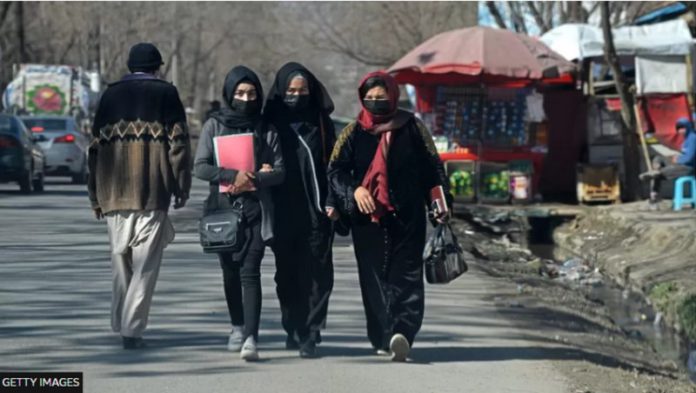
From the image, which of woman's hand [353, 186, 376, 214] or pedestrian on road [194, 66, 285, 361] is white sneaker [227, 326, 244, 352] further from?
woman's hand [353, 186, 376, 214]

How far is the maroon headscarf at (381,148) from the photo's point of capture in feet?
28.1

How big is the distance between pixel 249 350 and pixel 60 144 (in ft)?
73.5

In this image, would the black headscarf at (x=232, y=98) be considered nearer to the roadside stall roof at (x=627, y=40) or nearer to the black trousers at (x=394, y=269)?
the black trousers at (x=394, y=269)

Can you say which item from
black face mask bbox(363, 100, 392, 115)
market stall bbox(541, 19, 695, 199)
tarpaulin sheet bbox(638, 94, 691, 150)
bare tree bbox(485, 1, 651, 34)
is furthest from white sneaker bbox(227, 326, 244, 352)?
bare tree bbox(485, 1, 651, 34)

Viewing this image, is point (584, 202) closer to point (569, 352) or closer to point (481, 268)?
point (481, 268)

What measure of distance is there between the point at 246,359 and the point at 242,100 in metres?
1.61

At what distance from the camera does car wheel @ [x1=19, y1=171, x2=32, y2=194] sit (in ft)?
84.0

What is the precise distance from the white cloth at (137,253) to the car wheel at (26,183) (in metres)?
17.2

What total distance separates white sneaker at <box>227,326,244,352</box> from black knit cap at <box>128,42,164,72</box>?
1.75m

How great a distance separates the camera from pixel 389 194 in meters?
8.60

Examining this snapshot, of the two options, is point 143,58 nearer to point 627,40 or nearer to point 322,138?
point 322,138

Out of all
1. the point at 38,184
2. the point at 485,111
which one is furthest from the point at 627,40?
the point at 38,184

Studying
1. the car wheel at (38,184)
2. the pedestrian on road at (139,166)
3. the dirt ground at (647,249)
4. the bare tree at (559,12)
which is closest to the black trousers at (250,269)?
the pedestrian on road at (139,166)

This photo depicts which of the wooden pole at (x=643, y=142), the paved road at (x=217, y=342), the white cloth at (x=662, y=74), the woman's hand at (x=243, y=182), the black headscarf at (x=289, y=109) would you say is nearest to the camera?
the paved road at (x=217, y=342)
